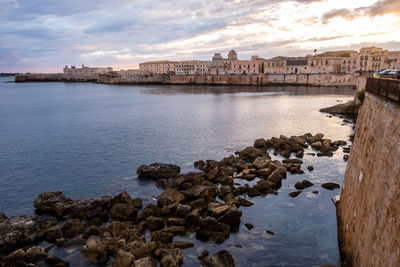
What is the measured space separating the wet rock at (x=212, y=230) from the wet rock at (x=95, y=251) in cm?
412

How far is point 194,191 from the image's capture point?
17828mm

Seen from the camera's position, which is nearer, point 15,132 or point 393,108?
point 393,108

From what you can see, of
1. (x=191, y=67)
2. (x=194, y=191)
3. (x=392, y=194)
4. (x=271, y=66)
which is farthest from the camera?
(x=191, y=67)

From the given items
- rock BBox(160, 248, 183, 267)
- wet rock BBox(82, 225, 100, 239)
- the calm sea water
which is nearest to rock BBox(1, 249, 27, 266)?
the calm sea water

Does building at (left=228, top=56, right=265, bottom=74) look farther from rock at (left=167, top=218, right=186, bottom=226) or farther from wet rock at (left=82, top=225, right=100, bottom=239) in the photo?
wet rock at (left=82, top=225, right=100, bottom=239)

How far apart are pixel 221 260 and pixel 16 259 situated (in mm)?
8174

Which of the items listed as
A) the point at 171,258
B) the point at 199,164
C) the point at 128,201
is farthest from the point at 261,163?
the point at 171,258

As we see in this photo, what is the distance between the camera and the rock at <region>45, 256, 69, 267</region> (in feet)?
39.0

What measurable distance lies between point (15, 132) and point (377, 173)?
130ft

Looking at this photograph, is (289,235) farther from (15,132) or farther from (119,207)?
(15,132)

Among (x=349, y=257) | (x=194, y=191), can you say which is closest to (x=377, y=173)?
(x=349, y=257)

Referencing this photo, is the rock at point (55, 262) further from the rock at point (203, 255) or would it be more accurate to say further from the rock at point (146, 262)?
the rock at point (203, 255)

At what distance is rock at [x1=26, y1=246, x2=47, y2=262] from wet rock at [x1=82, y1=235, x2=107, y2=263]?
1734 millimetres

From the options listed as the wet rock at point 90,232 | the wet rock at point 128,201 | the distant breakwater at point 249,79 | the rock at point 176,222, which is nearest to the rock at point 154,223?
the rock at point 176,222
